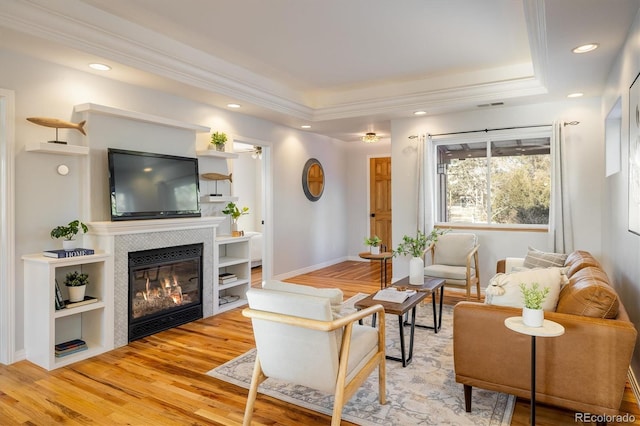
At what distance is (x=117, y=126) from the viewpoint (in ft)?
12.7

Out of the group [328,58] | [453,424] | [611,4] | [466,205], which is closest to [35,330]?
[453,424]

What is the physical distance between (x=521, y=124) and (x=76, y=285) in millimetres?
5254

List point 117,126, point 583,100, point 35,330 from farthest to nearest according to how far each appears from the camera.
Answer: point 583,100
point 117,126
point 35,330

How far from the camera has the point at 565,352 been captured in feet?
6.93

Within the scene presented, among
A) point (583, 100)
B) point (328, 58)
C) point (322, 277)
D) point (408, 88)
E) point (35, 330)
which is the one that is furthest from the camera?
point (322, 277)

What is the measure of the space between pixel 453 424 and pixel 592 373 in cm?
Result: 78

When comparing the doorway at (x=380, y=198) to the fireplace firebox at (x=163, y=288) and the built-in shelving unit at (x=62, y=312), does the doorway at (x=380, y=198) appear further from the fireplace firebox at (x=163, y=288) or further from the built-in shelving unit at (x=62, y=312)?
the built-in shelving unit at (x=62, y=312)

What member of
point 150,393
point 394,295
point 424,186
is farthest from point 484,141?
point 150,393

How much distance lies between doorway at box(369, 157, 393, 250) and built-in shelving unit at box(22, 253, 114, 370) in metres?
5.84

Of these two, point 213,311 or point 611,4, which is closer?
point 611,4

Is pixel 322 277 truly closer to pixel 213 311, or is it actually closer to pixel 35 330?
pixel 213 311

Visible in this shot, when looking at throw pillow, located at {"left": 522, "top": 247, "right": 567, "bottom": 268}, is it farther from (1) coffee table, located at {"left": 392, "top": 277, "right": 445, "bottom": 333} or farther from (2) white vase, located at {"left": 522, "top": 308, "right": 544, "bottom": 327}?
(2) white vase, located at {"left": 522, "top": 308, "right": 544, "bottom": 327}

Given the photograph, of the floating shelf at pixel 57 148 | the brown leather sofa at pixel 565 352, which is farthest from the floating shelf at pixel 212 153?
the brown leather sofa at pixel 565 352

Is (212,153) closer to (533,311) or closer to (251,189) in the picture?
(533,311)
